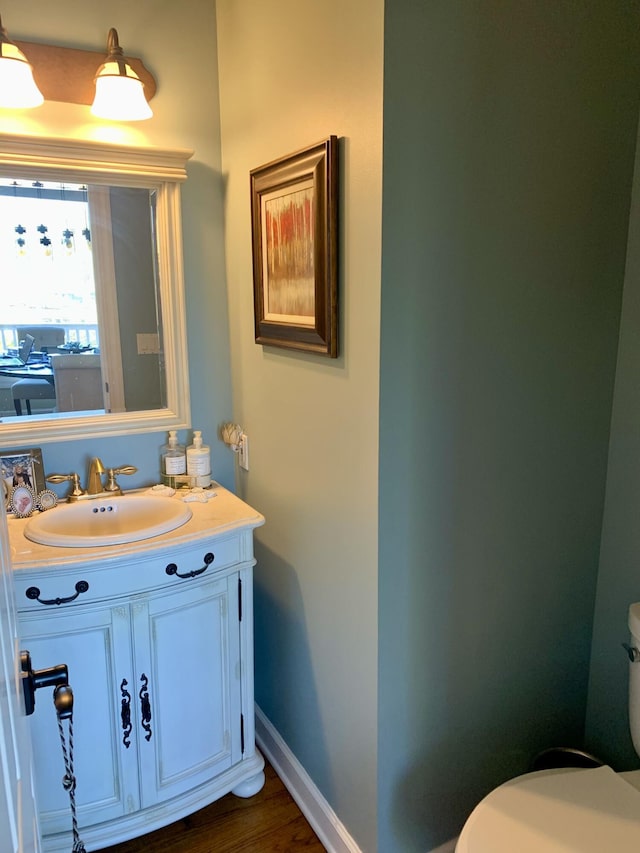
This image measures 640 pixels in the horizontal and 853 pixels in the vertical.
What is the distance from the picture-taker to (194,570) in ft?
5.52

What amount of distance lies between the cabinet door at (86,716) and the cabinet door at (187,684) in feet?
0.16

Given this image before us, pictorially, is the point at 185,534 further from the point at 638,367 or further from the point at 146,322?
the point at 638,367

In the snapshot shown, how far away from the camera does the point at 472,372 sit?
1.48m

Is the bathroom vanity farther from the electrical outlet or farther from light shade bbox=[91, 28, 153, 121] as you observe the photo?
light shade bbox=[91, 28, 153, 121]

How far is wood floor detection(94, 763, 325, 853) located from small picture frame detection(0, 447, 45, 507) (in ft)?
3.49

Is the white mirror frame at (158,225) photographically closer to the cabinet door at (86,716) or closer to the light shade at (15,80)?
the light shade at (15,80)

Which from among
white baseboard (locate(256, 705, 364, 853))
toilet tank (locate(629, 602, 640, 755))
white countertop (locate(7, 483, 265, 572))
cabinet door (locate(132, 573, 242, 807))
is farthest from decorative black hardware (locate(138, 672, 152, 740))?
toilet tank (locate(629, 602, 640, 755))

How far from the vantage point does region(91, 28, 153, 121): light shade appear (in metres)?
1.71

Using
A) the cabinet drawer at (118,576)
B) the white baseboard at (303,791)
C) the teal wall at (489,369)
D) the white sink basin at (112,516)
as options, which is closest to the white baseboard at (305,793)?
the white baseboard at (303,791)

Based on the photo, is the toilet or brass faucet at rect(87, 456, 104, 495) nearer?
the toilet

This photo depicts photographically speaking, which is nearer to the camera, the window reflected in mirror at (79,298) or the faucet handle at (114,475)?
the window reflected in mirror at (79,298)

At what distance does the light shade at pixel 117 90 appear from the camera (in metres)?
1.71

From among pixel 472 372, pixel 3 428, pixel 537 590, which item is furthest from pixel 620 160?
pixel 3 428

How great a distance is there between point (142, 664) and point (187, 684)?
16cm
